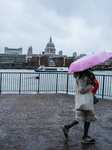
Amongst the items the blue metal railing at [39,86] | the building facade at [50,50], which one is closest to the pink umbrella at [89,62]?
the blue metal railing at [39,86]

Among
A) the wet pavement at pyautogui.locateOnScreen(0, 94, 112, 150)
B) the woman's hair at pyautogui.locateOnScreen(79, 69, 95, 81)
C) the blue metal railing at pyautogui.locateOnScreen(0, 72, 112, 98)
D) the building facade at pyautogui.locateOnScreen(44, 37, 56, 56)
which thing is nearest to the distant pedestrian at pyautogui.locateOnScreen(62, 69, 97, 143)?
the woman's hair at pyautogui.locateOnScreen(79, 69, 95, 81)

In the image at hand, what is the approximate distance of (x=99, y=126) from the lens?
13.9 ft

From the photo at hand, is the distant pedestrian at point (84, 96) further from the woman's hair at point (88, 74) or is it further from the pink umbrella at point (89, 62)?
the pink umbrella at point (89, 62)

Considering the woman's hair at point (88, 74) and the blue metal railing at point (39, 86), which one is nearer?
the woman's hair at point (88, 74)

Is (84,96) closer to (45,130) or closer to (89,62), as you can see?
(89,62)

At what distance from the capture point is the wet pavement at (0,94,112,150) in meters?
3.20

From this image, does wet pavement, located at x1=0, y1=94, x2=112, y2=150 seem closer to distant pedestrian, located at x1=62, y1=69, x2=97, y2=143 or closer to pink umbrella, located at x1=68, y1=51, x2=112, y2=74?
distant pedestrian, located at x1=62, y1=69, x2=97, y2=143

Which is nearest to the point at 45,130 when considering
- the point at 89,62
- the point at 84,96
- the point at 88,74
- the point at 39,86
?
the point at 84,96

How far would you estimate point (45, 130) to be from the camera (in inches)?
155

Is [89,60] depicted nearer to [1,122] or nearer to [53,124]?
[53,124]

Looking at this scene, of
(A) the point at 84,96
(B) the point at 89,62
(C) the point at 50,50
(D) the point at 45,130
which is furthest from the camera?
(C) the point at 50,50

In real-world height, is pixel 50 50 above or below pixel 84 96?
above

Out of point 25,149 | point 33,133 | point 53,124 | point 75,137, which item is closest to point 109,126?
point 75,137

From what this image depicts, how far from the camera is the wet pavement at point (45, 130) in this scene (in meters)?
3.20
